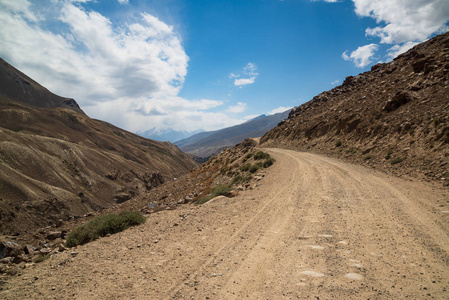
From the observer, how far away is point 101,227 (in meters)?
9.51

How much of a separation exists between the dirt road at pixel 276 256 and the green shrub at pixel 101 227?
0.87 metres

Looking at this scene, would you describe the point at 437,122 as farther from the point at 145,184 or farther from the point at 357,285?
the point at 145,184

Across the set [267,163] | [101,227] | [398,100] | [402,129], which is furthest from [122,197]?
[398,100]

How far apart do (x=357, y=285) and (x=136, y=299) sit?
4750 millimetres

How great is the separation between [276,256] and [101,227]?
7.84m

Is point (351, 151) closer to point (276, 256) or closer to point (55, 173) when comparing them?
point (276, 256)

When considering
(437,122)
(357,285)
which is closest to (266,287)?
(357,285)

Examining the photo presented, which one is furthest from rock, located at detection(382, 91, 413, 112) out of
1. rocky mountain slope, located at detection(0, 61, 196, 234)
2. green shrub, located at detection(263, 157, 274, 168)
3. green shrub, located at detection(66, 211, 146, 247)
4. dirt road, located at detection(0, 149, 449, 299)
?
rocky mountain slope, located at detection(0, 61, 196, 234)

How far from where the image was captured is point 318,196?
36.7 feet

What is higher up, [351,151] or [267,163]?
[351,151]

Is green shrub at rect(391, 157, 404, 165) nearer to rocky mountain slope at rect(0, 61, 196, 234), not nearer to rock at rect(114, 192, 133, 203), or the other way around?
rocky mountain slope at rect(0, 61, 196, 234)

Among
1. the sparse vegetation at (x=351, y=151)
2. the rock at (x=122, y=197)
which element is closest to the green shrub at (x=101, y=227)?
the sparse vegetation at (x=351, y=151)

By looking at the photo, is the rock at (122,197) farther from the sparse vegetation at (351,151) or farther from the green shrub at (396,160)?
the green shrub at (396,160)

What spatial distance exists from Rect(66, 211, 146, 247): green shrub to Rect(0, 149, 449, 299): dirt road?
0.87 m
